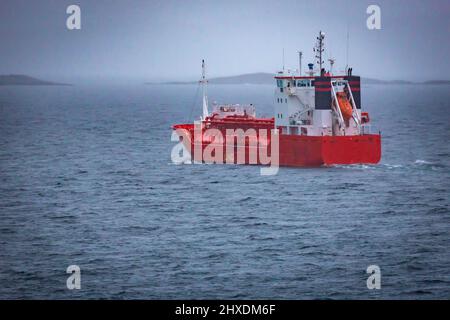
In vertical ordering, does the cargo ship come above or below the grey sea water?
above

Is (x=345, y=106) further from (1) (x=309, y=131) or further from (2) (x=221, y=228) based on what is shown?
(2) (x=221, y=228)

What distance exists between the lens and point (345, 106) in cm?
6862

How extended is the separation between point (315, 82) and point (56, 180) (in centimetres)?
2066

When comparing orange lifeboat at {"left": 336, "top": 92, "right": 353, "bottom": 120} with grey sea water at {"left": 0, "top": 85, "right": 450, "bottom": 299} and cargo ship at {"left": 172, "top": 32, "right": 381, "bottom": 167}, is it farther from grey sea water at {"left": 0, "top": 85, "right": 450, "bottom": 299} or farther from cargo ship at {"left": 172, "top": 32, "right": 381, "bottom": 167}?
grey sea water at {"left": 0, "top": 85, "right": 450, "bottom": 299}

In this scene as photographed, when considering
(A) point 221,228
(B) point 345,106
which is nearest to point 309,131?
(B) point 345,106

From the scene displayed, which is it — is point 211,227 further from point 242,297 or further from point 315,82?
point 315,82

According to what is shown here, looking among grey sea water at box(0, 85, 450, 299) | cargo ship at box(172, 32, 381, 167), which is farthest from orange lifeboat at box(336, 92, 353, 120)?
grey sea water at box(0, 85, 450, 299)

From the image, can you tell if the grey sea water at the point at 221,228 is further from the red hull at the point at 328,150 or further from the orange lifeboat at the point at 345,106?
the orange lifeboat at the point at 345,106

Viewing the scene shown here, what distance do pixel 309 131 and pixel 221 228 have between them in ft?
71.8

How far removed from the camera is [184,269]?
134ft

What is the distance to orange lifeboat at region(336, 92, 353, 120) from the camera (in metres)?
68.3

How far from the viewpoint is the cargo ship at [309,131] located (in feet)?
220

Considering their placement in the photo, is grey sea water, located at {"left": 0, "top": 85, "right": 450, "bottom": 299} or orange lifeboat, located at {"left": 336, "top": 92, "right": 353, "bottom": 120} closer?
grey sea water, located at {"left": 0, "top": 85, "right": 450, "bottom": 299}
